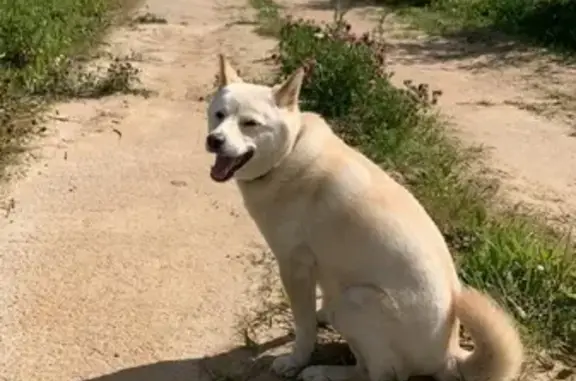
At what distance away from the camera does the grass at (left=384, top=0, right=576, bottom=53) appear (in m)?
10.5

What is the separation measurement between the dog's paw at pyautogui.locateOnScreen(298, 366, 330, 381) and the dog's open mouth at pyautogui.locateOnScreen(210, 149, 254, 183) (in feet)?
2.52

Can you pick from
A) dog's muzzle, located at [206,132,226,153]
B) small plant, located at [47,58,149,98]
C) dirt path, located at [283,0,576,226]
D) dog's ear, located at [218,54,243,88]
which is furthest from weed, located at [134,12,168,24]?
dog's muzzle, located at [206,132,226,153]

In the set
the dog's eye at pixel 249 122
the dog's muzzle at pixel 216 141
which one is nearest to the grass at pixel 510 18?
the dog's eye at pixel 249 122

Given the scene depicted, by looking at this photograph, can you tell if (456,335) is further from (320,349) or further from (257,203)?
(257,203)

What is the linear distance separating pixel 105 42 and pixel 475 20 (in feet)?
16.7

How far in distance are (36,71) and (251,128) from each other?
4.54 meters

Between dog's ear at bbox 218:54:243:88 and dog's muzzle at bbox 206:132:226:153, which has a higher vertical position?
dog's ear at bbox 218:54:243:88

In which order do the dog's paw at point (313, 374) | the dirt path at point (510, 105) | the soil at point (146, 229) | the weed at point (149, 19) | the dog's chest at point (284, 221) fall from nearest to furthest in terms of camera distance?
the dog's chest at point (284, 221), the dog's paw at point (313, 374), the soil at point (146, 229), the dirt path at point (510, 105), the weed at point (149, 19)

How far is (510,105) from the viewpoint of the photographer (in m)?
7.80

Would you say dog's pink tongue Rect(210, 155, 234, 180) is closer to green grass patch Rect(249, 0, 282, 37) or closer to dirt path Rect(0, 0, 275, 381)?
dirt path Rect(0, 0, 275, 381)

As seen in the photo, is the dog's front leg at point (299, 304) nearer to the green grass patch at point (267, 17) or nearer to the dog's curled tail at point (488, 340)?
the dog's curled tail at point (488, 340)

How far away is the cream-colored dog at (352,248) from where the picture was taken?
314 centimetres

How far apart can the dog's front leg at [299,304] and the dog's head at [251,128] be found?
1.09ft

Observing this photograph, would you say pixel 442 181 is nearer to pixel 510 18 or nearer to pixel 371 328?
pixel 371 328
